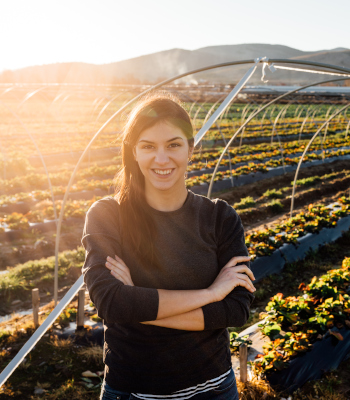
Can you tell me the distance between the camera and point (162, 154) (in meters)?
1.51

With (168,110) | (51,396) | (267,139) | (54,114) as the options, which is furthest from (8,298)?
(54,114)

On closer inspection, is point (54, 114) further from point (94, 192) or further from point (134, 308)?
point (134, 308)

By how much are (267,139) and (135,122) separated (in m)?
17.9

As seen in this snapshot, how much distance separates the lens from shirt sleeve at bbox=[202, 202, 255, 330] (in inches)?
56.9

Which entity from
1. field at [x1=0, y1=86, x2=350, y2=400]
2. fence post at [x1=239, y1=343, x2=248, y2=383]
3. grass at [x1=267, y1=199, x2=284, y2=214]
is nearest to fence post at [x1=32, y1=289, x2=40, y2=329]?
field at [x1=0, y1=86, x2=350, y2=400]

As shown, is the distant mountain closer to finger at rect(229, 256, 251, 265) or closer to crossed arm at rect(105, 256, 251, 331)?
finger at rect(229, 256, 251, 265)

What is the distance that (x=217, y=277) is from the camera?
154cm

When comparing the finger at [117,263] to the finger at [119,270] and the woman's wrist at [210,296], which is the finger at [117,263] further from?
the woman's wrist at [210,296]

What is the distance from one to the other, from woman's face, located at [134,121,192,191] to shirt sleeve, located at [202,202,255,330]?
30 centimetres

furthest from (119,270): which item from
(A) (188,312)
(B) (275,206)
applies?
(B) (275,206)

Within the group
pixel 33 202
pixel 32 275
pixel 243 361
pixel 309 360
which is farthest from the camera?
pixel 33 202

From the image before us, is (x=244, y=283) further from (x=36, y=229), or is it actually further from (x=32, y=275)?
(x=36, y=229)

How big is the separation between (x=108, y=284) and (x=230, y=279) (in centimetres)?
50

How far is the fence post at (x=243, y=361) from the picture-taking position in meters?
2.79
